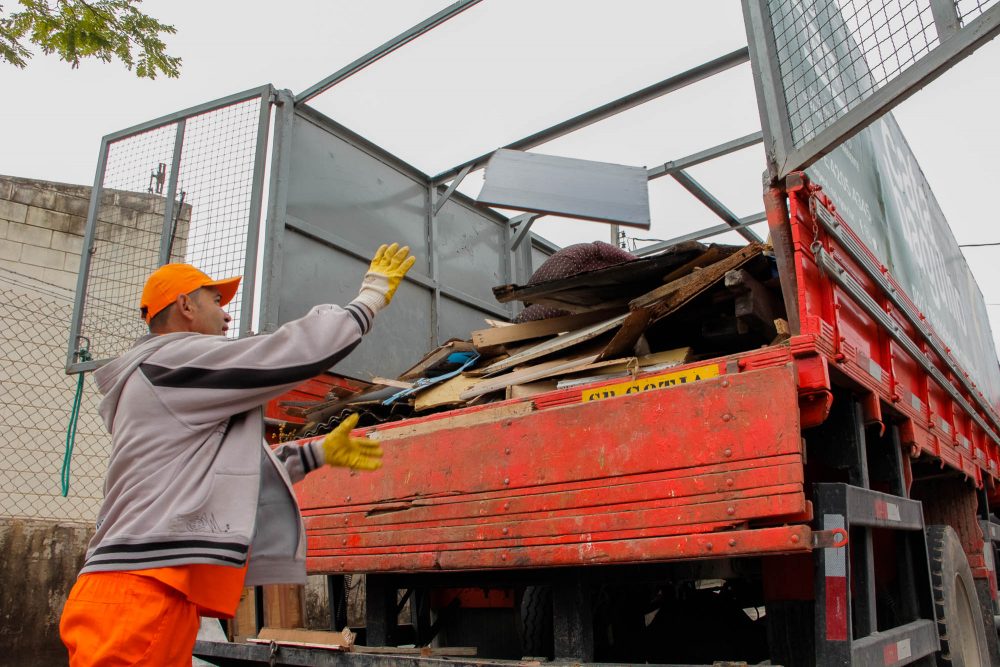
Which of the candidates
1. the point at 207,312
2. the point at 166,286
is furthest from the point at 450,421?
the point at 166,286

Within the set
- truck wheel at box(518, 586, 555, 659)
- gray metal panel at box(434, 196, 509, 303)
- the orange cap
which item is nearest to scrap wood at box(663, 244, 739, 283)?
truck wheel at box(518, 586, 555, 659)

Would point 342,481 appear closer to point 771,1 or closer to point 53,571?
point 771,1

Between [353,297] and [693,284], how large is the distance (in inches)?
108

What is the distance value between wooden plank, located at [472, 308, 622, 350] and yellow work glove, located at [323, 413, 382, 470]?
1.19 meters

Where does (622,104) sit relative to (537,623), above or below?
above

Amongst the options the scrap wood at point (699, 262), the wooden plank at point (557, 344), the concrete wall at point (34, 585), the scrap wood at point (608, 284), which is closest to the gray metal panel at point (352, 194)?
the wooden plank at point (557, 344)

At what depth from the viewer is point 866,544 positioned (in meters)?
2.73

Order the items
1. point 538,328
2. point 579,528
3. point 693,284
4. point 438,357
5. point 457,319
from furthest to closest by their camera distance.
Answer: point 457,319, point 438,357, point 538,328, point 693,284, point 579,528

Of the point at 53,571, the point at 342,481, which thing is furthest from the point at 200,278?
the point at 53,571

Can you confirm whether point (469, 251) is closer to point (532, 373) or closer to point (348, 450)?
point (532, 373)

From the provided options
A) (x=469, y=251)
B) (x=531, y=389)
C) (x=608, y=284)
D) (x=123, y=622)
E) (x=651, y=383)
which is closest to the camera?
(x=123, y=622)

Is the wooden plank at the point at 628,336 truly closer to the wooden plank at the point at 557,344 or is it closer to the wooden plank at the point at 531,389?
the wooden plank at the point at 557,344

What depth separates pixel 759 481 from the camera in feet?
7.03

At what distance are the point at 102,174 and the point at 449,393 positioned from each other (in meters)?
3.18
